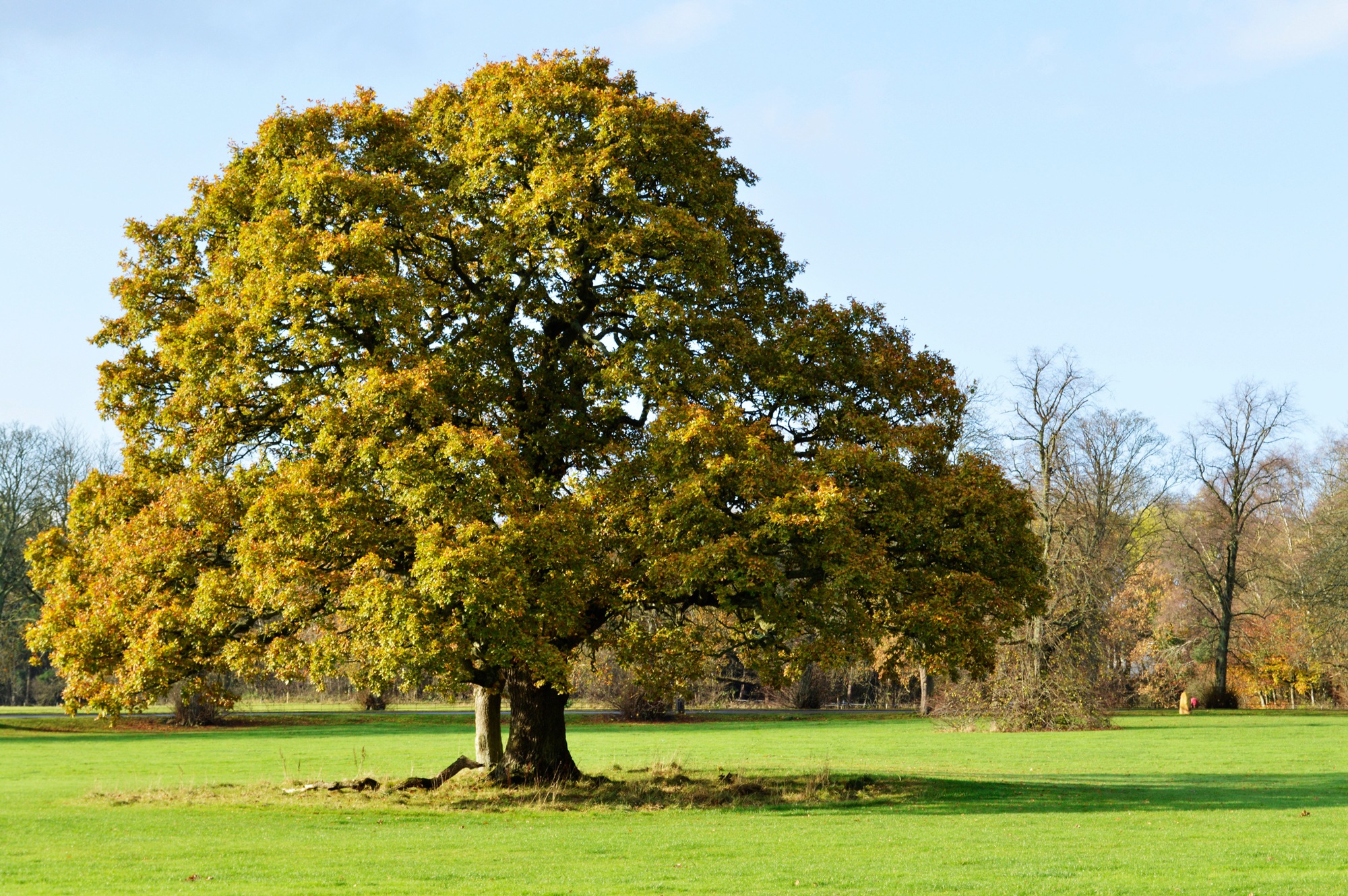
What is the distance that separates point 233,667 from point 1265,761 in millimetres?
26869

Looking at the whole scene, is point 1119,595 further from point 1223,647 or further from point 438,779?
point 438,779

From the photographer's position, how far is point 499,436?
18594 millimetres

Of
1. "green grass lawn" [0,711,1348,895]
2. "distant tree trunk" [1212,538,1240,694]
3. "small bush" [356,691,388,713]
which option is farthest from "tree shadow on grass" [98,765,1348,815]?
"small bush" [356,691,388,713]

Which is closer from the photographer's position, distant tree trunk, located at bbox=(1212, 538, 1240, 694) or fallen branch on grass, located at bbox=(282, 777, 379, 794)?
fallen branch on grass, located at bbox=(282, 777, 379, 794)

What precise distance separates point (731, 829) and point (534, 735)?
6085 mm

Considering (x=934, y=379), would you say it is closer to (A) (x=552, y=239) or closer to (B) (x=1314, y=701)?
(A) (x=552, y=239)

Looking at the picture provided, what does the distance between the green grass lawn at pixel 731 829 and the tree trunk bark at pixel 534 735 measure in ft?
6.12

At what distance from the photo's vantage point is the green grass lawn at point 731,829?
12562 mm

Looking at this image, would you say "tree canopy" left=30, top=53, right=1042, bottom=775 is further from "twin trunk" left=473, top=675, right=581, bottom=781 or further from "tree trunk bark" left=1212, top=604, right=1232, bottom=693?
"tree trunk bark" left=1212, top=604, right=1232, bottom=693

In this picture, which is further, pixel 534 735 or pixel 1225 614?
pixel 1225 614

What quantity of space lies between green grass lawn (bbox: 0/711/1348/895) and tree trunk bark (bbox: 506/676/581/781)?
1865 mm

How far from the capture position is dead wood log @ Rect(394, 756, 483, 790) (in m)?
22.3

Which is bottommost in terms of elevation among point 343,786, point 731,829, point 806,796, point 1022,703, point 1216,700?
point 1216,700

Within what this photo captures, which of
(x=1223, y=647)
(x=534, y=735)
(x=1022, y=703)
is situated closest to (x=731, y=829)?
(x=534, y=735)
